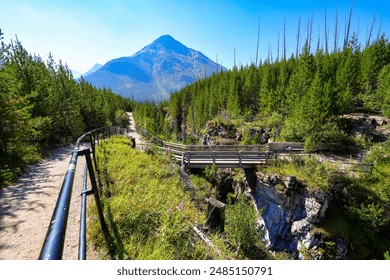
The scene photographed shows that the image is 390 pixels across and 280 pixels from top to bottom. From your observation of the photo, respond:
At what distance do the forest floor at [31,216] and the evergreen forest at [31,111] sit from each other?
1042mm

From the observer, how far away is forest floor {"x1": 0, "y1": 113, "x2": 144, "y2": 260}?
3090 mm

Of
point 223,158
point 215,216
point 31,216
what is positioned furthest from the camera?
point 223,158

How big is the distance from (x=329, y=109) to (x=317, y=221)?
1311cm

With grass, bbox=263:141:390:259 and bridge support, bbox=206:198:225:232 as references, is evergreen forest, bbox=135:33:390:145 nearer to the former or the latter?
grass, bbox=263:141:390:259

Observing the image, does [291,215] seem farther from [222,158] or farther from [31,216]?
[31,216]

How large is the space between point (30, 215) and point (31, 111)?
13264 mm

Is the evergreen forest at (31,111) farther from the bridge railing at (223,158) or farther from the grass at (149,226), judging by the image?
the bridge railing at (223,158)

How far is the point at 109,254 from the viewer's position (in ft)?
9.72

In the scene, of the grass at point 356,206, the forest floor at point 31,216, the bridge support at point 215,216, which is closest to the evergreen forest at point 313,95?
the grass at point 356,206

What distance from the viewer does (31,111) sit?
13820mm

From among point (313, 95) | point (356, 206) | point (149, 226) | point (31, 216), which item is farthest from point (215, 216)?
point (313, 95)

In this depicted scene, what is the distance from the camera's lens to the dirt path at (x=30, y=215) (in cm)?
312
